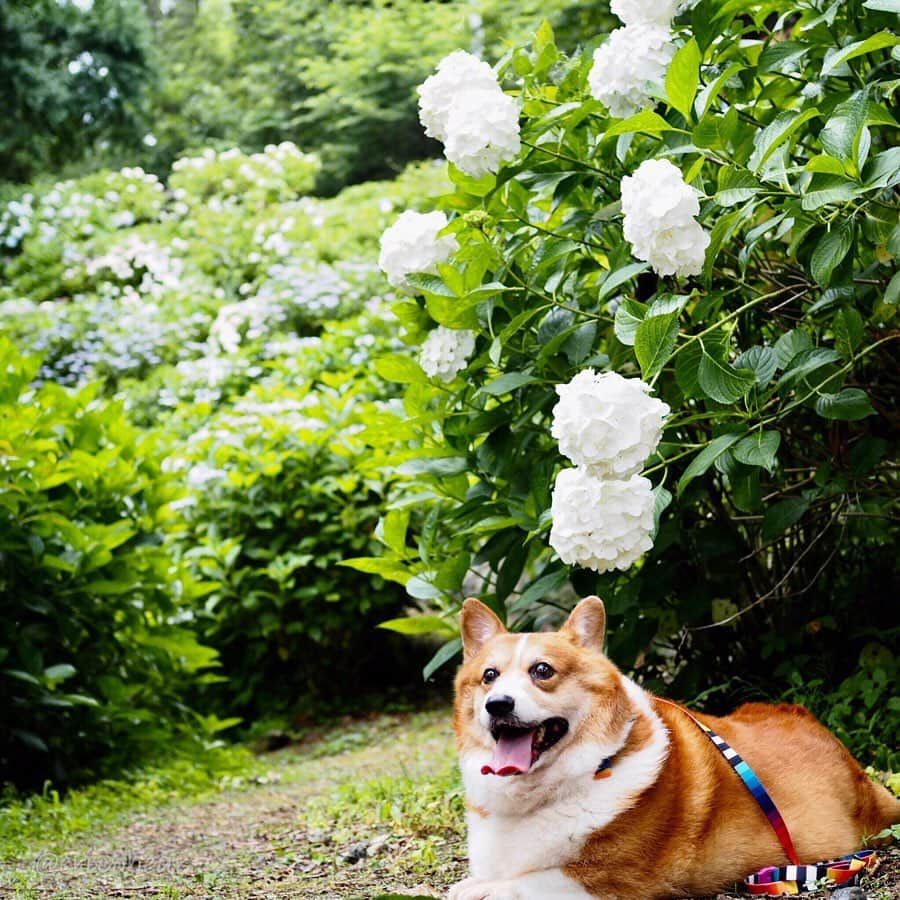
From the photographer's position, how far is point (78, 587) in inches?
200

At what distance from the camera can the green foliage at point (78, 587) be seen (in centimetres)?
484

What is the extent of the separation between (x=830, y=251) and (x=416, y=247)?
3.84ft

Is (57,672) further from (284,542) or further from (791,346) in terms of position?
(791,346)

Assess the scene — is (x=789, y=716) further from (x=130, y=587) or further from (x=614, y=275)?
(x=130, y=587)

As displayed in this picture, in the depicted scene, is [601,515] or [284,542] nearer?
[601,515]

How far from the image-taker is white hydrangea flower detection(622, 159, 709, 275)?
8.86 ft

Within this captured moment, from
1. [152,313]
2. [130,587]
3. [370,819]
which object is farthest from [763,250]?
[152,313]

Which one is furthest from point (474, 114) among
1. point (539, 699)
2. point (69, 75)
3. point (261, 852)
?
point (69, 75)

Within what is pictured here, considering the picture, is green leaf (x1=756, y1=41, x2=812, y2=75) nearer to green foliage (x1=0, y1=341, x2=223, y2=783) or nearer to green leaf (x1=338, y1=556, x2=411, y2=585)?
green leaf (x1=338, y1=556, x2=411, y2=585)

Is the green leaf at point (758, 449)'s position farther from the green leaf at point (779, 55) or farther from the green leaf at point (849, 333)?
→ the green leaf at point (779, 55)

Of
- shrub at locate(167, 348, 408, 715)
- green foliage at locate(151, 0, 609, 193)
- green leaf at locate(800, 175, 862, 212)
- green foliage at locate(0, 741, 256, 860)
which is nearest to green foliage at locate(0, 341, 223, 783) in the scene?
green foliage at locate(0, 741, 256, 860)

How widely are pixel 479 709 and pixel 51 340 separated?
421 inches

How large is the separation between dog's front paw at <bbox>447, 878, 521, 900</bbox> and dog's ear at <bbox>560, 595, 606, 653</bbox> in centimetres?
55

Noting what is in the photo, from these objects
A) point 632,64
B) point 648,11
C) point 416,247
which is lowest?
point 416,247
